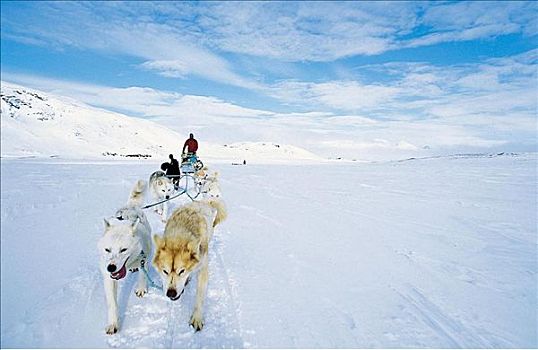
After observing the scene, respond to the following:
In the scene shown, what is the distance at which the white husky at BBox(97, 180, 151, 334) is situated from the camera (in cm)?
280

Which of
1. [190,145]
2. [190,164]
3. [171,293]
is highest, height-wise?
[190,145]

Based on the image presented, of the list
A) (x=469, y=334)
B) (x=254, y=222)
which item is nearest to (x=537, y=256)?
(x=469, y=334)

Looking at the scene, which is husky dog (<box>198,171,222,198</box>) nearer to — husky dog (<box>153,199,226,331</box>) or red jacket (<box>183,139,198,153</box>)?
red jacket (<box>183,139,198,153</box>)

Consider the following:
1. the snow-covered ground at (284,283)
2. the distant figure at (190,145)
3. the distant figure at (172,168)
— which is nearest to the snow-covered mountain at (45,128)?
the snow-covered ground at (284,283)

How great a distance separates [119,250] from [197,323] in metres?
1.10

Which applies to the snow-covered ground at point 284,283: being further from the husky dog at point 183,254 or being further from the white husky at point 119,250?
the husky dog at point 183,254

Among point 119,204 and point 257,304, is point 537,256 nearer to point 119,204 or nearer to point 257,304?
point 257,304

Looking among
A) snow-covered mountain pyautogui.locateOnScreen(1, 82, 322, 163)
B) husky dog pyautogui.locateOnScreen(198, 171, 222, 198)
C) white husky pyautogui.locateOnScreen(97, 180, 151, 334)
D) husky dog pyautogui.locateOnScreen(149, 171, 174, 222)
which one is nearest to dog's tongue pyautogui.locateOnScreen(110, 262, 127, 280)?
white husky pyautogui.locateOnScreen(97, 180, 151, 334)

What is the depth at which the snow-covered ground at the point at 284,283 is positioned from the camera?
2.32 meters

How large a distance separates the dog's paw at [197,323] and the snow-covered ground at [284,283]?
69mm

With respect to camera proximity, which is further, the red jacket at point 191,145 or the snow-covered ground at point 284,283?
the red jacket at point 191,145

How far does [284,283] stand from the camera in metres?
4.50

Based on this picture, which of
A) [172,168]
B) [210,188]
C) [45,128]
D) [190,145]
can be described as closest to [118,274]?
[45,128]

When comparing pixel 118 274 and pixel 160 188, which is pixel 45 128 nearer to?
pixel 118 274
